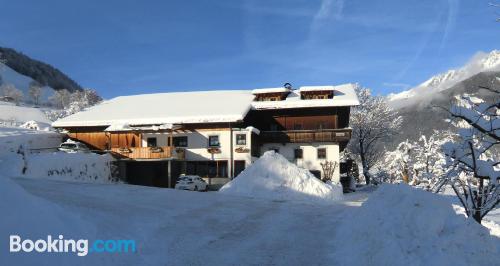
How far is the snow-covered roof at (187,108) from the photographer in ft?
130

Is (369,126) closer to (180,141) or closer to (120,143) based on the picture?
(180,141)

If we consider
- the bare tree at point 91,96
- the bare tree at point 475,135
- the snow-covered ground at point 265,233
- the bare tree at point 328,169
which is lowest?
the snow-covered ground at point 265,233

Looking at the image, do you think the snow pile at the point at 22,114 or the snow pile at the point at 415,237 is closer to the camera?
the snow pile at the point at 415,237

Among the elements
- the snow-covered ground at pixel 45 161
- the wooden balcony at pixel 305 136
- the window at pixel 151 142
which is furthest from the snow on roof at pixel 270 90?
the snow-covered ground at pixel 45 161

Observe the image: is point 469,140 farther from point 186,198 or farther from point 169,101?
point 169,101

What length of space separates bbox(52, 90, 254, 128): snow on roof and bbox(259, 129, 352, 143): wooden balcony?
339 centimetres

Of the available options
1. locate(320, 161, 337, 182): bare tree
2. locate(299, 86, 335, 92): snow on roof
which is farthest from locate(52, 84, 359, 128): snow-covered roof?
locate(320, 161, 337, 182): bare tree

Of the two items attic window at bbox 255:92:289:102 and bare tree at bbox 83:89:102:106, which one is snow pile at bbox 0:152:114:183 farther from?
bare tree at bbox 83:89:102:106

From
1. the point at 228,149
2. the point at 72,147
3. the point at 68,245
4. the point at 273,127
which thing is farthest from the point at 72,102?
the point at 68,245

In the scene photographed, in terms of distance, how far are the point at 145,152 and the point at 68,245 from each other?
2925cm

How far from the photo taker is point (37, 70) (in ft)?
560

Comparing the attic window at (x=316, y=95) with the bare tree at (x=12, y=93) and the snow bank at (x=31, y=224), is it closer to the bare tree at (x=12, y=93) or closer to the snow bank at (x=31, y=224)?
the snow bank at (x=31, y=224)

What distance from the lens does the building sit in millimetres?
39156

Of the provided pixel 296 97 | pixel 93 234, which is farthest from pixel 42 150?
pixel 93 234
